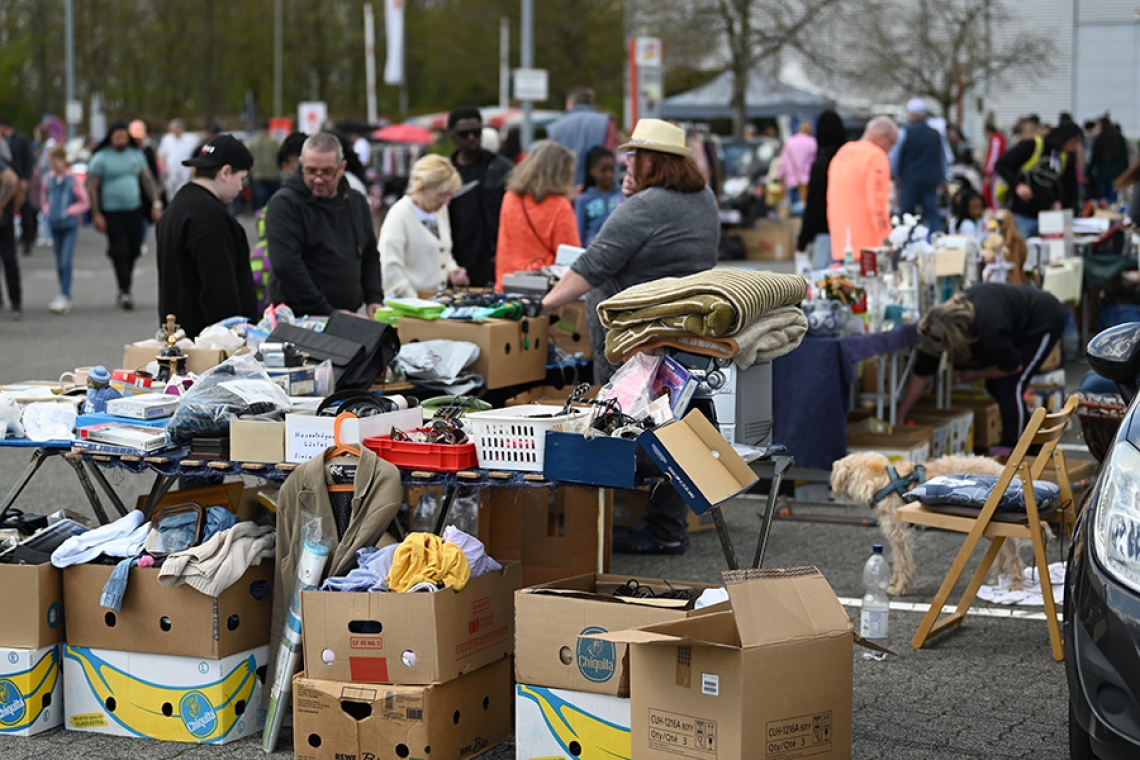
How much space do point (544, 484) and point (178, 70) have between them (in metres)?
49.1

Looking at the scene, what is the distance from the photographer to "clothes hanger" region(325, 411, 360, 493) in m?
4.48

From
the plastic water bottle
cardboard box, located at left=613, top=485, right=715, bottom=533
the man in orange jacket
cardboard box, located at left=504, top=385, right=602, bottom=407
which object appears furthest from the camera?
the man in orange jacket

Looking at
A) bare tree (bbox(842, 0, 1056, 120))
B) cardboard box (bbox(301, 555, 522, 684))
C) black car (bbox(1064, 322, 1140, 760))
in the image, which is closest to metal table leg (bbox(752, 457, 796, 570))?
cardboard box (bbox(301, 555, 522, 684))

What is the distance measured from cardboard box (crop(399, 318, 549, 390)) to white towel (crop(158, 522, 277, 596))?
1.77 m

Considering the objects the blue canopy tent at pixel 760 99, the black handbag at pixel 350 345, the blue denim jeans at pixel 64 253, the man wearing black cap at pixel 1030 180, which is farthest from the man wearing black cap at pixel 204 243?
the blue canopy tent at pixel 760 99

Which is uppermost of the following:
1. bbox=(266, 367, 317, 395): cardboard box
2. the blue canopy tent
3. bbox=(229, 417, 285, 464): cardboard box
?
the blue canopy tent

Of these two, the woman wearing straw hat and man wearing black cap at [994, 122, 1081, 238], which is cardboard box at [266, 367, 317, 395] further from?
man wearing black cap at [994, 122, 1081, 238]

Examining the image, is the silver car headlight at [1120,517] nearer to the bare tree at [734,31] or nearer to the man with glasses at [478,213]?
the man with glasses at [478,213]

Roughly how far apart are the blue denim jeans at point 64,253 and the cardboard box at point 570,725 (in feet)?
39.8

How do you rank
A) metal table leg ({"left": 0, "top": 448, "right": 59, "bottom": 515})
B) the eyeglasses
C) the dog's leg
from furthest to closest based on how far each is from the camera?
the eyeglasses
the dog's leg
metal table leg ({"left": 0, "top": 448, "right": 59, "bottom": 515})

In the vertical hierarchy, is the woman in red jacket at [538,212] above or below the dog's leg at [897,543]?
A: above

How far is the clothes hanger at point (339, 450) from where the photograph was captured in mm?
4484

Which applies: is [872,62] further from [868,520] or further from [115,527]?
[115,527]

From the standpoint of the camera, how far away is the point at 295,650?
4367 millimetres
